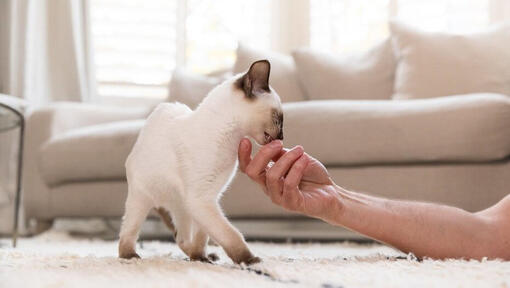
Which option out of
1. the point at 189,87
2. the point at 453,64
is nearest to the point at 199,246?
the point at 453,64

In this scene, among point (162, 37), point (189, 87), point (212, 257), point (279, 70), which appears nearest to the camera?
point (212, 257)

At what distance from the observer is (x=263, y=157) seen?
1.08 meters

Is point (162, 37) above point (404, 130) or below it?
above

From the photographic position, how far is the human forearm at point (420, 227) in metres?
1.12

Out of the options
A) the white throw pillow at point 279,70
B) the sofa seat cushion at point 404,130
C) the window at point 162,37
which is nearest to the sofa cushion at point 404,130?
the sofa seat cushion at point 404,130

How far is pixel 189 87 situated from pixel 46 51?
125 centimetres

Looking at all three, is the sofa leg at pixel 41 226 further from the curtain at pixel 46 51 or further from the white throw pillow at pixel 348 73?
the white throw pillow at pixel 348 73

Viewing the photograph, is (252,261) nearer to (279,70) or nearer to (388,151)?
(388,151)

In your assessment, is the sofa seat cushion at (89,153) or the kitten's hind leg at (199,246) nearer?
the kitten's hind leg at (199,246)

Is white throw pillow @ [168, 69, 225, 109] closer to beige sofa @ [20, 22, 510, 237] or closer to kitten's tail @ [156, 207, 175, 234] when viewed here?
beige sofa @ [20, 22, 510, 237]

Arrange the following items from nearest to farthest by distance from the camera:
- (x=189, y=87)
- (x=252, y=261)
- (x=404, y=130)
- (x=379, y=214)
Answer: (x=252, y=261) < (x=379, y=214) < (x=404, y=130) < (x=189, y=87)

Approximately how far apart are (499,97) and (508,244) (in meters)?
0.91

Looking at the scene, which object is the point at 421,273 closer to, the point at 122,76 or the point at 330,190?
the point at 330,190

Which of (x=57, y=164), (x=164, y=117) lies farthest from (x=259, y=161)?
(x=57, y=164)
